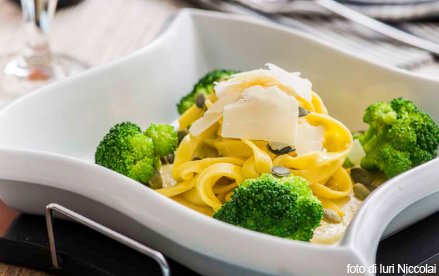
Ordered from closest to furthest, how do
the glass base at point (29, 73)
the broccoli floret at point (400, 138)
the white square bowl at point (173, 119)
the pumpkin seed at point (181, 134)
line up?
1. the white square bowl at point (173, 119)
2. the broccoli floret at point (400, 138)
3. the pumpkin seed at point (181, 134)
4. the glass base at point (29, 73)

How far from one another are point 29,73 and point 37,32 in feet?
0.69

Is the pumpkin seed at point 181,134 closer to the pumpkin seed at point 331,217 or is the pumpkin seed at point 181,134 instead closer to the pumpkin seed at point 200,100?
the pumpkin seed at point 200,100

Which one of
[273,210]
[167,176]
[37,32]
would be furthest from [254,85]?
[37,32]

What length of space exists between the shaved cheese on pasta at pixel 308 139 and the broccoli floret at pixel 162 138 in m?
0.45

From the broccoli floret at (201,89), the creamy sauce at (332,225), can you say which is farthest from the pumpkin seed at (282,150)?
the broccoli floret at (201,89)

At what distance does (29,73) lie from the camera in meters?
3.66

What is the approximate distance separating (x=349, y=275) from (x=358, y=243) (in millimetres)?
88

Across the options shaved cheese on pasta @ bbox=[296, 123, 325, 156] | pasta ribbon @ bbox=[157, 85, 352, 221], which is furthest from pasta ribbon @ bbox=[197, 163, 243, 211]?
shaved cheese on pasta @ bbox=[296, 123, 325, 156]

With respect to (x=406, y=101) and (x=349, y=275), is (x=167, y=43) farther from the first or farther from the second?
(x=349, y=275)

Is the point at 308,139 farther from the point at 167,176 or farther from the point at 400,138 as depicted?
the point at 167,176

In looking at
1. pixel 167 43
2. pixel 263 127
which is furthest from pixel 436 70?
pixel 263 127

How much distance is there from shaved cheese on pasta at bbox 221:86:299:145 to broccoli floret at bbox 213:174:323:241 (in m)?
0.28

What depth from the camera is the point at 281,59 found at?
3127 mm

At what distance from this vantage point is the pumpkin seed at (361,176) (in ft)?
8.34
